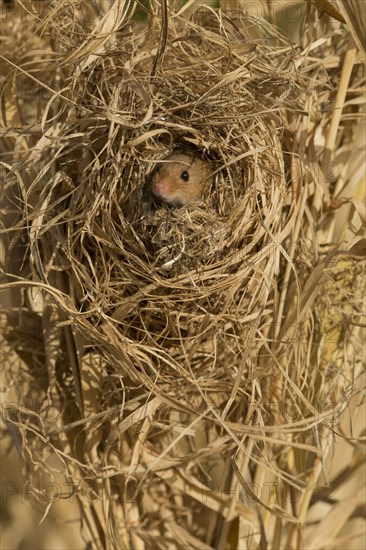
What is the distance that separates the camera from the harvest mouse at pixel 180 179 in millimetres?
1645

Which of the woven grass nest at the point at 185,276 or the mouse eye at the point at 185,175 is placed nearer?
the woven grass nest at the point at 185,276

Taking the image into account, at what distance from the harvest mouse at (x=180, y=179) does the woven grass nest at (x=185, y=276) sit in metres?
0.02

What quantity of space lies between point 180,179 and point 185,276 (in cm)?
22

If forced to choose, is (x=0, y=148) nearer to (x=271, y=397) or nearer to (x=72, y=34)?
(x=72, y=34)

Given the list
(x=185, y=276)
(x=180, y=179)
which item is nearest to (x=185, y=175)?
(x=180, y=179)

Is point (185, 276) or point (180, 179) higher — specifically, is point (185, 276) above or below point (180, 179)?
below

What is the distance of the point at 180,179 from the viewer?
64.4 inches

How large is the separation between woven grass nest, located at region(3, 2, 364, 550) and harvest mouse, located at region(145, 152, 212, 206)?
24 millimetres

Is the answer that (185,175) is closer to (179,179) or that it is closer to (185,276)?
(179,179)

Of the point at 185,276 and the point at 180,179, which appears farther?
the point at 180,179

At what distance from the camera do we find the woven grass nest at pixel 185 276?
1532 millimetres

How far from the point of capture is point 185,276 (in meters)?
1.53

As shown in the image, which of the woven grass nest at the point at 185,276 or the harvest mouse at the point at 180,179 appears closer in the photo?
the woven grass nest at the point at 185,276

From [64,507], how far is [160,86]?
2.96 ft
